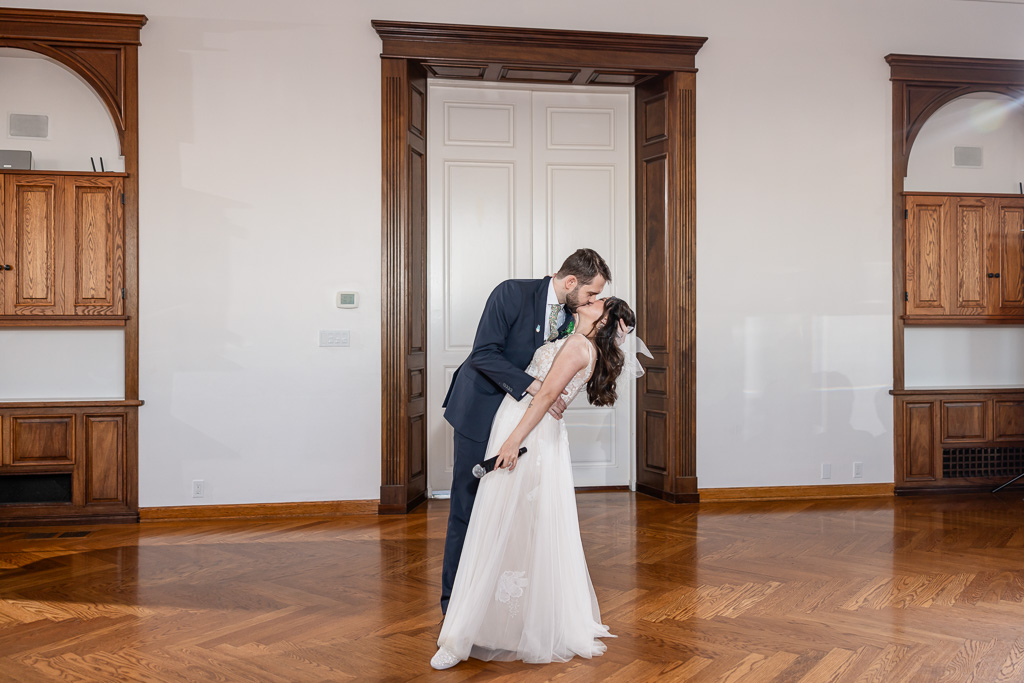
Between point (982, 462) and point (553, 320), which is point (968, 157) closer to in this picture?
point (982, 462)

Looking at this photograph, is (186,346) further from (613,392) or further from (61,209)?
(613,392)

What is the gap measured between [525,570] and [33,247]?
4273mm

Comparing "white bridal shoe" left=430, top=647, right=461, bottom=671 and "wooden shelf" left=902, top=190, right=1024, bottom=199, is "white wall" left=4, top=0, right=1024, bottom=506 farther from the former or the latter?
"white bridal shoe" left=430, top=647, right=461, bottom=671

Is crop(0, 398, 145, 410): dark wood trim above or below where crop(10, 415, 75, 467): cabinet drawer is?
above

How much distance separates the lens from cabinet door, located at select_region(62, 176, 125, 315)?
5.24m

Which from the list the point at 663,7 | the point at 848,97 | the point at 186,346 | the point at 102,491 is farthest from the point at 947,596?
the point at 102,491

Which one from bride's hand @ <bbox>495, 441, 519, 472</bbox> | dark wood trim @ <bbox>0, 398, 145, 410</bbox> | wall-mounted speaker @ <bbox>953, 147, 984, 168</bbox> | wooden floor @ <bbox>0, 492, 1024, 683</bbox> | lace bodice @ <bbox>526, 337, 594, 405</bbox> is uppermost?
wall-mounted speaker @ <bbox>953, 147, 984, 168</bbox>

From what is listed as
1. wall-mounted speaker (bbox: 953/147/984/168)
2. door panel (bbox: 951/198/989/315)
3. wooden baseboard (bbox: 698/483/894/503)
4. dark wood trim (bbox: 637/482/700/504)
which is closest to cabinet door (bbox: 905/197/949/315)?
door panel (bbox: 951/198/989/315)

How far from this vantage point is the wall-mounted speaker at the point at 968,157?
6.45m

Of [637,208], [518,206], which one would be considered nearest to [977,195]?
[637,208]

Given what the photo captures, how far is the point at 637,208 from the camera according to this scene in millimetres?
6215

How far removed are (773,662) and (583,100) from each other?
4590 mm

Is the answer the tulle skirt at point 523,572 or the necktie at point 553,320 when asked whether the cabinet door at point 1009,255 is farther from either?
the tulle skirt at point 523,572

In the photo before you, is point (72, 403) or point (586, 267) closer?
point (586, 267)
